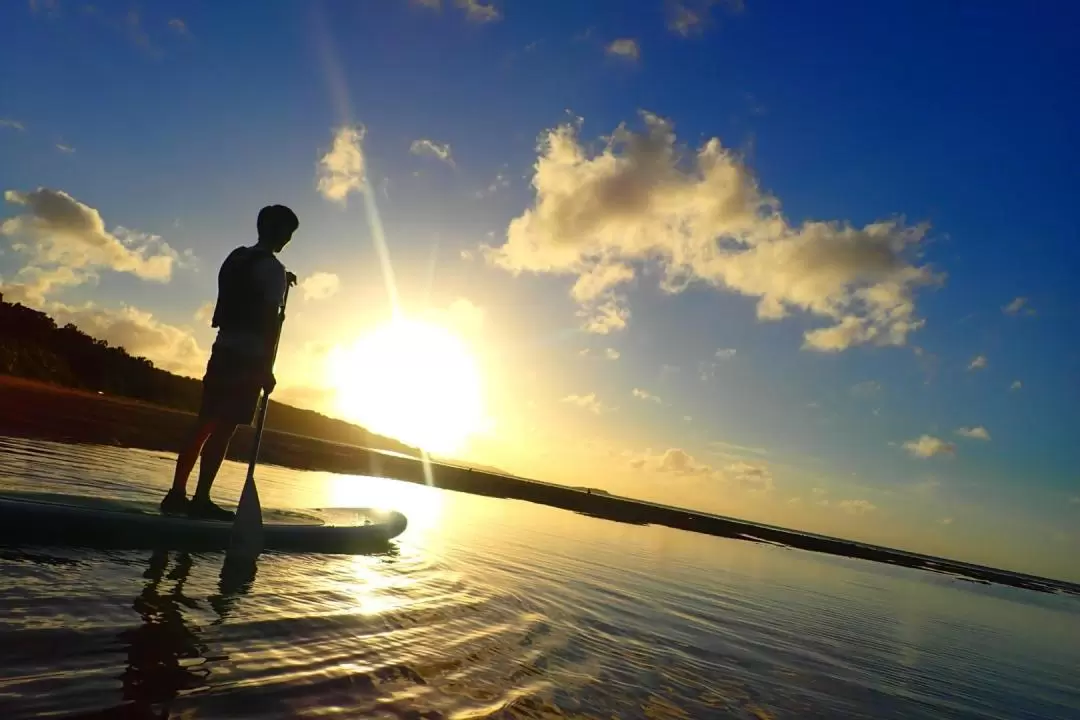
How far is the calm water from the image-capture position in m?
3.56

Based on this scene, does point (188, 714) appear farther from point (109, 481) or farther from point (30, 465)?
point (30, 465)

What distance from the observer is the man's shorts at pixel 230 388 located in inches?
295

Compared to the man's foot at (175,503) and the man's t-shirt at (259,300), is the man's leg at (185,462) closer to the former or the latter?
the man's foot at (175,503)

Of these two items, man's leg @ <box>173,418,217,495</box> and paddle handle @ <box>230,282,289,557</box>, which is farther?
paddle handle @ <box>230,282,289,557</box>

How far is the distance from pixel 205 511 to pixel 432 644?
4.00 m

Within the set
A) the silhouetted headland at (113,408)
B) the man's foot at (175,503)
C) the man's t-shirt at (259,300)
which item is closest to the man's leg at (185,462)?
the man's foot at (175,503)

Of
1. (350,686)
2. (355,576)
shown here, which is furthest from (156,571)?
(350,686)

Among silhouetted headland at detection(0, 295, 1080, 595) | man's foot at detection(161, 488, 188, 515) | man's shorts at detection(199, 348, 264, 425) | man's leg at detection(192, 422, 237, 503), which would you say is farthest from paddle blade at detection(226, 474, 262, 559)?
silhouetted headland at detection(0, 295, 1080, 595)

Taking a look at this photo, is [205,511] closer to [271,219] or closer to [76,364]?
[271,219]

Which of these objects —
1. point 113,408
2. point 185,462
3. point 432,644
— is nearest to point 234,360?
point 185,462

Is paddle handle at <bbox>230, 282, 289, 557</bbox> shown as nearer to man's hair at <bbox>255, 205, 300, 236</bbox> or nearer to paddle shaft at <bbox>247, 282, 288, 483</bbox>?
paddle shaft at <bbox>247, 282, 288, 483</bbox>

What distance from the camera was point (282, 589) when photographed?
20.0 ft

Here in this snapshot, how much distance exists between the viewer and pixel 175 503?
7430 millimetres

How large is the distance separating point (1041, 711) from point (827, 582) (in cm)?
1486
